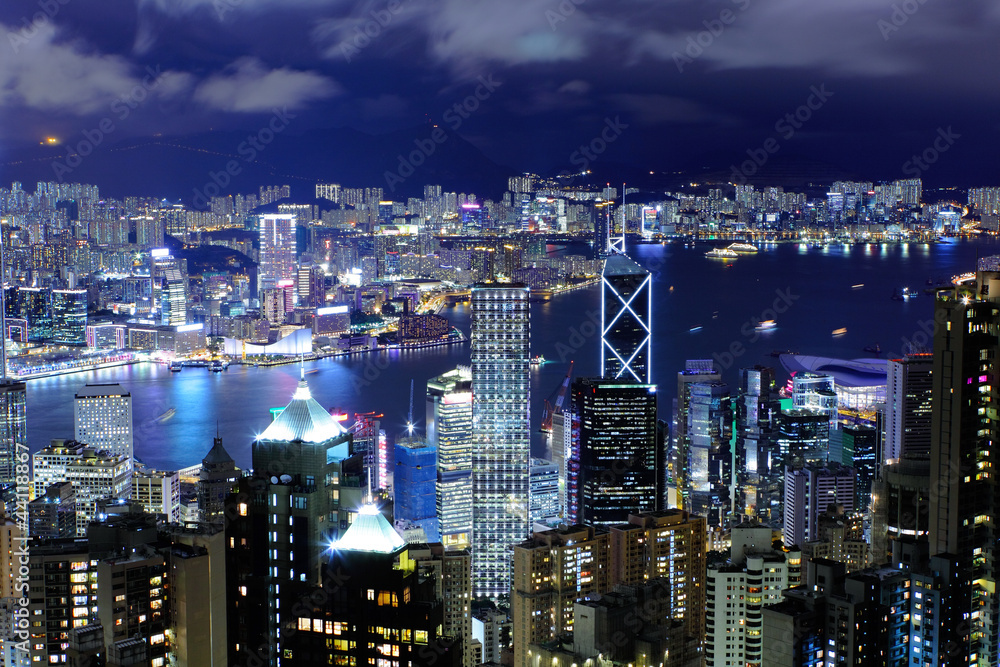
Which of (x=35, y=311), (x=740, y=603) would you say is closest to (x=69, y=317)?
(x=35, y=311)

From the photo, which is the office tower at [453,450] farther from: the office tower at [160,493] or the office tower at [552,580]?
the office tower at [552,580]

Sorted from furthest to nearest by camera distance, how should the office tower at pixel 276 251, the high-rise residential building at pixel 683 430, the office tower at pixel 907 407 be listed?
1. the office tower at pixel 276 251
2. the high-rise residential building at pixel 683 430
3. the office tower at pixel 907 407

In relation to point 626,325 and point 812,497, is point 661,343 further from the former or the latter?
point 812,497

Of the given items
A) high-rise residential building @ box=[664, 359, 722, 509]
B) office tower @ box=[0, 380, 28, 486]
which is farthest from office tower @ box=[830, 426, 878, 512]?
office tower @ box=[0, 380, 28, 486]

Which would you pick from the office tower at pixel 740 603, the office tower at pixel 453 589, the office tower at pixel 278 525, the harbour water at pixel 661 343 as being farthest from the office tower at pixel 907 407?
the office tower at pixel 278 525

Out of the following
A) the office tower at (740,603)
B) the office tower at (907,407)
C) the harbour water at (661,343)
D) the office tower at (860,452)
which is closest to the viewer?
the office tower at (740,603)

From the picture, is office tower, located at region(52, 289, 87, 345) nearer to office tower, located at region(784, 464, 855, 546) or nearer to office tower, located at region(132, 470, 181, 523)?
office tower, located at region(132, 470, 181, 523)
